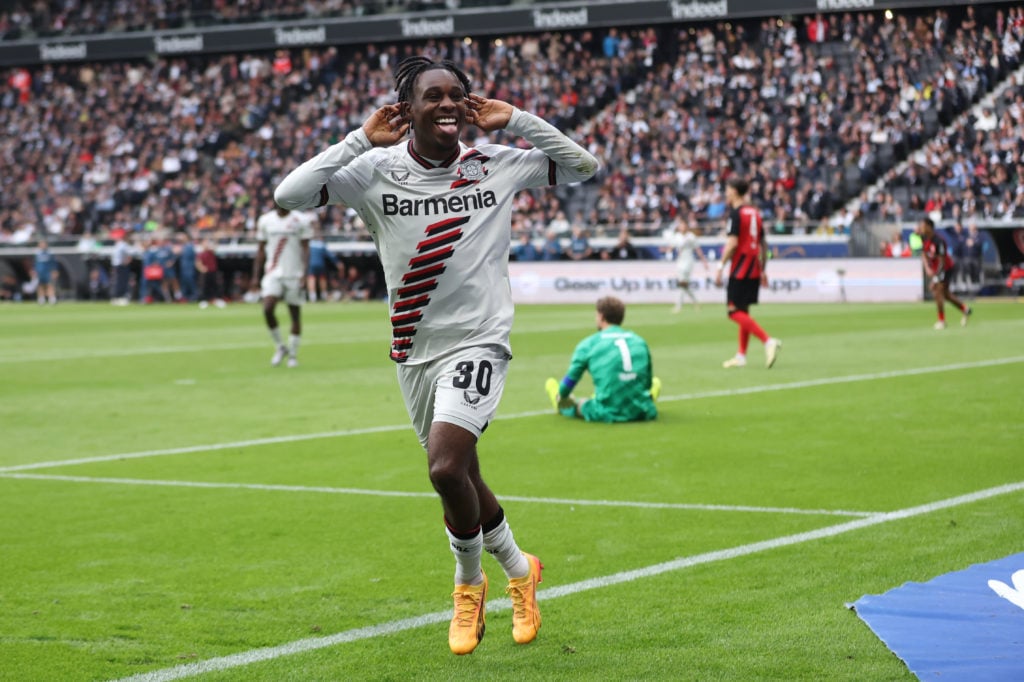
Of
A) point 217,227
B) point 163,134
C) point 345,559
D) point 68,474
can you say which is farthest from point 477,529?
point 163,134

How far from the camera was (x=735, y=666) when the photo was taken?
5.02 metres

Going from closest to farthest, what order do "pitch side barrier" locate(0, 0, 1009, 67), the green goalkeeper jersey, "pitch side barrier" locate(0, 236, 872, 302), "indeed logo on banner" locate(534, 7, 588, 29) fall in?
the green goalkeeper jersey, "pitch side barrier" locate(0, 236, 872, 302), "pitch side barrier" locate(0, 0, 1009, 67), "indeed logo on banner" locate(534, 7, 588, 29)

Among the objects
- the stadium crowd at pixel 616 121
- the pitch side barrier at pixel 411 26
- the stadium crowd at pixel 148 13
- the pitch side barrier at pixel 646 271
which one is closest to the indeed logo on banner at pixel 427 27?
the pitch side barrier at pixel 411 26

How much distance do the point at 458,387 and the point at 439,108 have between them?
1072 mm

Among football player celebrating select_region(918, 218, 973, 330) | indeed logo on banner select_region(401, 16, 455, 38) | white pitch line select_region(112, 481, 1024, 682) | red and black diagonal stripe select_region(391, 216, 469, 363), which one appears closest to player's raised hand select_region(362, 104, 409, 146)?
red and black diagonal stripe select_region(391, 216, 469, 363)

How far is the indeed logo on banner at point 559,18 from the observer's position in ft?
157

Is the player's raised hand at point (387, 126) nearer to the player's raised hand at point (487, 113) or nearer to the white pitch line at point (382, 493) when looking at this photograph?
the player's raised hand at point (487, 113)

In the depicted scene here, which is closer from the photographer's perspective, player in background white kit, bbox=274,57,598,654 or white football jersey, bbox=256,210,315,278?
player in background white kit, bbox=274,57,598,654

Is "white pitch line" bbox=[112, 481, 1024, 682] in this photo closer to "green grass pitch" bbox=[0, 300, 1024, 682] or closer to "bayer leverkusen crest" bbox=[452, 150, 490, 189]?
"green grass pitch" bbox=[0, 300, 1024, 682]

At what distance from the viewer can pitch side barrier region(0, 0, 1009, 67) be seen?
44781mm

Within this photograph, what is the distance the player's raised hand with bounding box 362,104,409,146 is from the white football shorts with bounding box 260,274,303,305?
533 inches

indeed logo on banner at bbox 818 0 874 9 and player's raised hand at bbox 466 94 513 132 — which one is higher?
indeed logo on banner at bbox 818 0 874 9

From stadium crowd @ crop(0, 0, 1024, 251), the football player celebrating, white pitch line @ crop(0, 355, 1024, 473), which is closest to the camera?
white pitch line @ crop(0, 355, 1024, 473)

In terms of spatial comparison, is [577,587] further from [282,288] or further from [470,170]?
[282,288]
